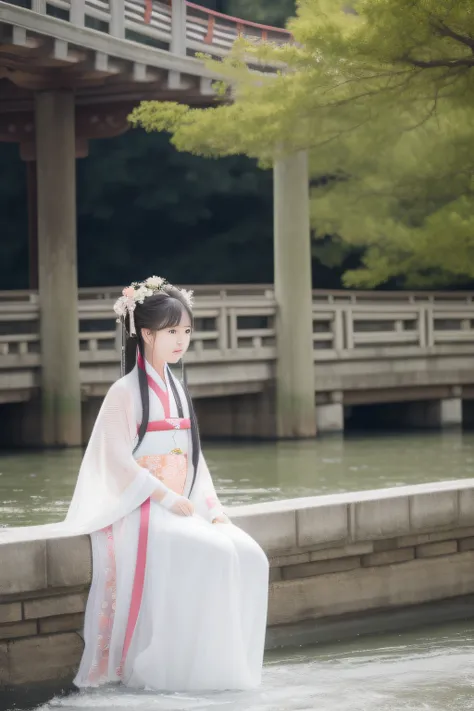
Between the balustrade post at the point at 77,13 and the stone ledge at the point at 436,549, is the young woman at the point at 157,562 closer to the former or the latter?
the stone ledge at the point at 436,549

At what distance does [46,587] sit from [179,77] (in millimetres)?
11774

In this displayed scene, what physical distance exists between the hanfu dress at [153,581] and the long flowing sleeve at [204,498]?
4.1 inches

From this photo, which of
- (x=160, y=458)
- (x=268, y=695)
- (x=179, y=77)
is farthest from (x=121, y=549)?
(x=179, y=77)

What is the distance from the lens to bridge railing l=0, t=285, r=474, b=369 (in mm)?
16031

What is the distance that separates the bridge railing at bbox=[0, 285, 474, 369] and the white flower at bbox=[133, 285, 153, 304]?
9.88m

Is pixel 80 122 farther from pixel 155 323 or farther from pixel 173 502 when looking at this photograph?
pixel 173 502

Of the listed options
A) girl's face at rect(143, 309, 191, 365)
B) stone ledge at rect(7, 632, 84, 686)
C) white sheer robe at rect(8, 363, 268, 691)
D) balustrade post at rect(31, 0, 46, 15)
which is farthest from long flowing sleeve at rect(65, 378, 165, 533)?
balustrade post at rect(31, 0, 46, 15)

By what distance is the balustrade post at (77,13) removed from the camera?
49.2 ft

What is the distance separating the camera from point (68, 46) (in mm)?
14961

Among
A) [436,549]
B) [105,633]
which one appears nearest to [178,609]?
[105,633]

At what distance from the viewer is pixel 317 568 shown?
6703mm

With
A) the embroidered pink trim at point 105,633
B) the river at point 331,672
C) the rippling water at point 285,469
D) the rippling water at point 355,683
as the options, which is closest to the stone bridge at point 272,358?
the rippling water at point 285,469

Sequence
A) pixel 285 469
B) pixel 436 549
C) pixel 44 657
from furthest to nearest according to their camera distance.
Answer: pixel 285 469 < pixel 436 549 < pixel 44 657

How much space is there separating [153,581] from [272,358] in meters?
12.1
